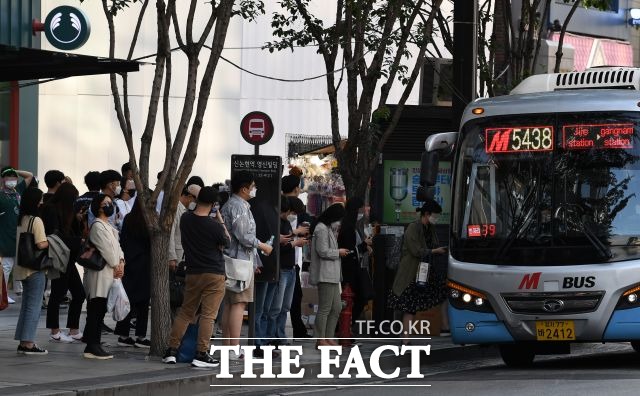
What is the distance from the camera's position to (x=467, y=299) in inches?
637

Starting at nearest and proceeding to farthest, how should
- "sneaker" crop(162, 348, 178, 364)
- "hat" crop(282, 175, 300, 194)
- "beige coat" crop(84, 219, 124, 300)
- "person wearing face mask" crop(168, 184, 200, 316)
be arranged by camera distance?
"sneaker" crop(162, 348, 178, 364) < "beige coat" crop(84, 219, 124, 300) < "person wearing face mask" crop(168, 184, 200, 316) < "hat" crop(282, 175, 300, 194)

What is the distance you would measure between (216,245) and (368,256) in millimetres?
5300

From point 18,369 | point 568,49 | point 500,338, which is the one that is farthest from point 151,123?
point 568,49

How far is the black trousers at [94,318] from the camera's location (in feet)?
50.0

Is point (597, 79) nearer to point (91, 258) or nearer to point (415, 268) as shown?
point (415, 268)

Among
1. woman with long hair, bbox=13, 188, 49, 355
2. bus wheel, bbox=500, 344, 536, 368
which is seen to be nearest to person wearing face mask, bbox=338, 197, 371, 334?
bus wheel, bbox=500, 344, 536, 368

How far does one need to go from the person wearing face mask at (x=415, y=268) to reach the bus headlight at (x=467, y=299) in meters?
1.15

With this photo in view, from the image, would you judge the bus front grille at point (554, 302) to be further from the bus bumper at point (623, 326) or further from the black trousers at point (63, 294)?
the black trousers at point (63, 294)

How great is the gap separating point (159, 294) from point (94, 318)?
77 cm

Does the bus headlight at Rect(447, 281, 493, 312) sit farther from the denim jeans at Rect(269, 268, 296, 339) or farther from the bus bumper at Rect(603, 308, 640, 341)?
the denim jeans at Rect(269, 268, 296, 339)

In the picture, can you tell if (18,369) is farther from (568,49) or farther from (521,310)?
(568,49)

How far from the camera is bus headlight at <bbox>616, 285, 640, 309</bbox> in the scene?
15.2 meters

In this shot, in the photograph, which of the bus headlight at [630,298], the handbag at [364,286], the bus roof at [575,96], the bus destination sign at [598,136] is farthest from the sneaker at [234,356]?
the bus destination sign at [598,136]

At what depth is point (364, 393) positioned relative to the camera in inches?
545
